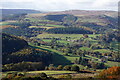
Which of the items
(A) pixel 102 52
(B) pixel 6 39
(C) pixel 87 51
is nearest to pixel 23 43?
(B) pixel 6 39

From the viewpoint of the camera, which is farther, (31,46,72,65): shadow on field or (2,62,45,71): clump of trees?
(31,46,72,65): shadow on field

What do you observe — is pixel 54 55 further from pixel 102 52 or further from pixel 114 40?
pixel 114 40

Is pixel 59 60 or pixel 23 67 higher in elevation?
pixel 23 67

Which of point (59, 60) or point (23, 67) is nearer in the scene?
point (23, 67)

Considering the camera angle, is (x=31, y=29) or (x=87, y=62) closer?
(x=87, y=62)

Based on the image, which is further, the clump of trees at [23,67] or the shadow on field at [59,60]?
the shadow on field at [59,60]

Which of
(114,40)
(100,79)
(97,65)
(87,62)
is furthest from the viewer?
(114,40)

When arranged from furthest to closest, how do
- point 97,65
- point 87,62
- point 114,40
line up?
point 114,40 → point 87,62 → point 97,65

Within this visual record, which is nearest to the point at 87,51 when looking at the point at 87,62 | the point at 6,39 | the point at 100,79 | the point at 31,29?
the point at 87,62

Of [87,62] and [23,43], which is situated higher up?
[23,43]
